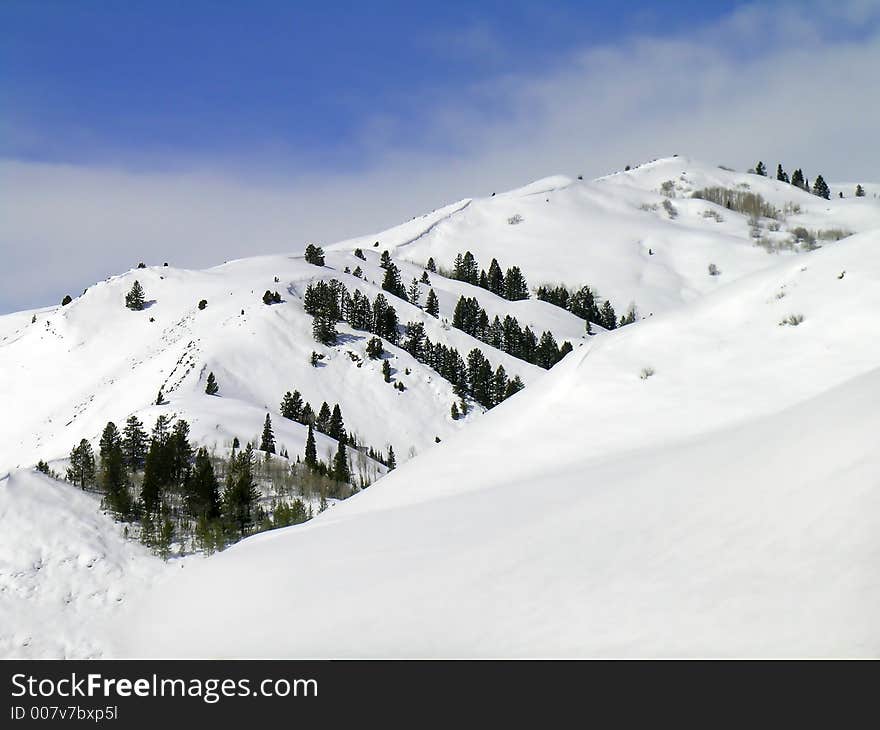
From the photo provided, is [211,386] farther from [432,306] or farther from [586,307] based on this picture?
[586,307]

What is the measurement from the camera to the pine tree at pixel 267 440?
178ft

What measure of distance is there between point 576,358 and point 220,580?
27.9 ft

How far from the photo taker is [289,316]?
94000mm

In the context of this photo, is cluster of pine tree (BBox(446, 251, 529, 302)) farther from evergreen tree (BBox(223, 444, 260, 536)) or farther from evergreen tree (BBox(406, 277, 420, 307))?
evergreen tree (BBox(223, 444, 260, 536))

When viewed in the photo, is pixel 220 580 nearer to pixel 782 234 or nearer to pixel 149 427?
pixel 149 427

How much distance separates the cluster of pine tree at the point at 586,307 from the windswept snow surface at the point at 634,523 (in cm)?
12583

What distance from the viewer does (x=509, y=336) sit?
366 feet

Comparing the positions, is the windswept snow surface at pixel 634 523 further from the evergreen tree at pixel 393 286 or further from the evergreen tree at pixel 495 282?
the evergreen tree at pixel 495 282

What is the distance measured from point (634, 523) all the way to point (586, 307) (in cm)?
13963

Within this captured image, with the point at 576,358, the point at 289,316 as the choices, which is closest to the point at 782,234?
the point at 289,316

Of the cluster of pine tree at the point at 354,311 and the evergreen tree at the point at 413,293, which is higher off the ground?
the evergreen tree at the point at 413,293

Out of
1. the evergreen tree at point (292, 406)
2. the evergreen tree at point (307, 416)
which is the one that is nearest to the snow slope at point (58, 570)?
the evergreen tree at point (307, 416)

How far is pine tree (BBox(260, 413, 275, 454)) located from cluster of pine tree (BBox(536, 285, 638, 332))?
92755 millimetres

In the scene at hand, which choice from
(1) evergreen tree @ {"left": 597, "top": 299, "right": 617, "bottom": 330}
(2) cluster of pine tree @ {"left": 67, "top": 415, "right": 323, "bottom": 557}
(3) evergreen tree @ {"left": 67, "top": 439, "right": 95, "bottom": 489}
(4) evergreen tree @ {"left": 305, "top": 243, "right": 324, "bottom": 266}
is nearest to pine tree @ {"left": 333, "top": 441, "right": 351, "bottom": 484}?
(2) cluster of pine tree @ {"left": 67, "top": 415, "right": 323, "bottom": 557}
